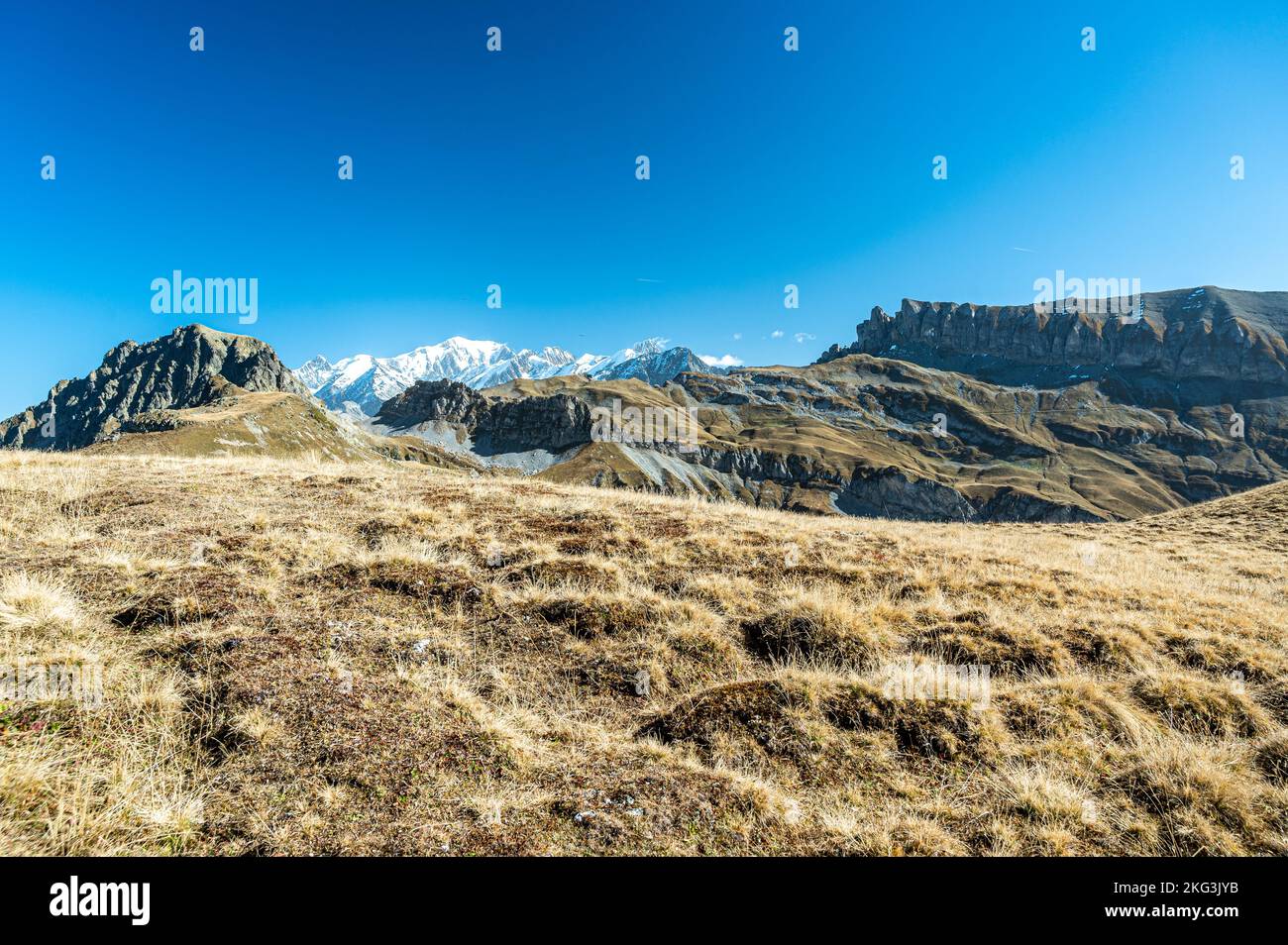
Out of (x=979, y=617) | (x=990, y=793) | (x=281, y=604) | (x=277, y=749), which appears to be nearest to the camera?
(x=277, y=749)

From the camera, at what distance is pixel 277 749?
4.93 metres

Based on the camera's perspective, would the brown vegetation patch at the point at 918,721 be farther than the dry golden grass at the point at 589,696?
Yes

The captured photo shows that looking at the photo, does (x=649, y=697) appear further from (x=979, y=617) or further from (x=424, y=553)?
(x=979, y=617)

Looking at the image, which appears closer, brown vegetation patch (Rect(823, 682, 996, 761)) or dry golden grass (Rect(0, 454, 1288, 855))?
dry golden grass (Rect(0, 454, 1288, 855))

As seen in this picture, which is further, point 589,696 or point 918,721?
point 589,696

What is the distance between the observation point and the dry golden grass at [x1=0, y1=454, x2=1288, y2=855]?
14.6 ft

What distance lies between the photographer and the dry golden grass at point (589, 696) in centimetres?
445

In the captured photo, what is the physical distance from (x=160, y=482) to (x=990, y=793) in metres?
19.0

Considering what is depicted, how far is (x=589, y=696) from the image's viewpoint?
690 centimetres

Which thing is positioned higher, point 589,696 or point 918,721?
point 589,696
